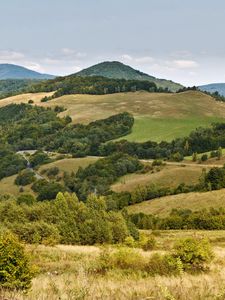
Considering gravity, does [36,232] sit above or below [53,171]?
above

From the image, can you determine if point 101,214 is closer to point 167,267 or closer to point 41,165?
point 167,267

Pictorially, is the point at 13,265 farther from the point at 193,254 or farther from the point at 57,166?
the point at 57,166

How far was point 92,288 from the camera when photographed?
10.7 meters

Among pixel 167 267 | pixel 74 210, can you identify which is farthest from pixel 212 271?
pixel 74 210

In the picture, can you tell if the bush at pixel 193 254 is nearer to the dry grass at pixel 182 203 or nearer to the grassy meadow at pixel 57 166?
the dry grass at pixel 182 203

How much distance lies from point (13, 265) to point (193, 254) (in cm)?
888

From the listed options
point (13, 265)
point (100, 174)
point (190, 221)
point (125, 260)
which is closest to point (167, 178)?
point (100, 174)

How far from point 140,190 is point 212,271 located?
112 m

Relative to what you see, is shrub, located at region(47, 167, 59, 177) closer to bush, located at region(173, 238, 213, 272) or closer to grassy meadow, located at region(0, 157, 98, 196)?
grassy meadow, located at region(0, 157, 98, 196)

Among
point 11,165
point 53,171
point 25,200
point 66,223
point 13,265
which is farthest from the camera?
point 11,165

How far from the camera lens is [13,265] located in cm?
1491

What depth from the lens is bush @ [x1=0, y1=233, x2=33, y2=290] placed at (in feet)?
45.5

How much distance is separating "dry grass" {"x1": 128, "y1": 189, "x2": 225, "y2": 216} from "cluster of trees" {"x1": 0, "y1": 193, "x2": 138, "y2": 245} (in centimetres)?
4751

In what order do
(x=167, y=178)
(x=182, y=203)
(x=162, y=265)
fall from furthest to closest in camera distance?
(x=167, y=178) → (x=182, y=203) → (x=162, y=265)
